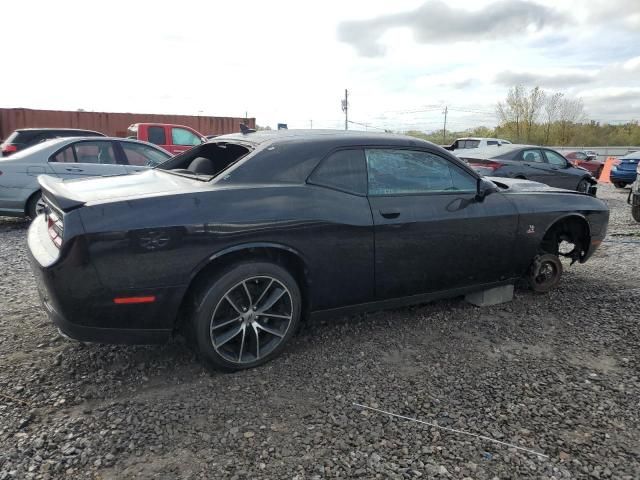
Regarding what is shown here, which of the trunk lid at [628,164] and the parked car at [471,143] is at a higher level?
the parked car at [471,143]

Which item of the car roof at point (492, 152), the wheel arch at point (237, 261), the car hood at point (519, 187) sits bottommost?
the wheel arch at point (237, 261)

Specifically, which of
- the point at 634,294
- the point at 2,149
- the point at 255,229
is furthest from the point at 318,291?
the point at 2,149

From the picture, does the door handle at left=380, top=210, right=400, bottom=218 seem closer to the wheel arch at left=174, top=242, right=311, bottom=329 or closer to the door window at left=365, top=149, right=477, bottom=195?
the door window at left=365, top=149, right=477, bottom=195

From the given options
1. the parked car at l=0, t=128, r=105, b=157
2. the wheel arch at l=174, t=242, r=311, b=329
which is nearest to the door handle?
the wheel arch at l=174, t=242, r=311, b=329

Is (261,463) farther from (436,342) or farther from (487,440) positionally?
(436,342)

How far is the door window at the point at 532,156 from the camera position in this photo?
10148 mm

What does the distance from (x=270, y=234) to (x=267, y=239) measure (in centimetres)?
4

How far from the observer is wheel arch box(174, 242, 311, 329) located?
2693 millimetres

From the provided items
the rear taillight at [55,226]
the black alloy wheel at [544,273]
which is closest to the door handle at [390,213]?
the black alloy wheel at [544,273]

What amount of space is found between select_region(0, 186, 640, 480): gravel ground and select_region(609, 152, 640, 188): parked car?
12.3 meters

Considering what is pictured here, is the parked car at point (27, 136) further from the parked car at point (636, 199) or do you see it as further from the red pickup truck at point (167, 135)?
the parked car at point (636, 199)

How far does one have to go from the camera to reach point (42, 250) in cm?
265

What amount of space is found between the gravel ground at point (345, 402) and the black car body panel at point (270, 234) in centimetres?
37

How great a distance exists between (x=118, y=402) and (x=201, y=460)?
0.72 metres
